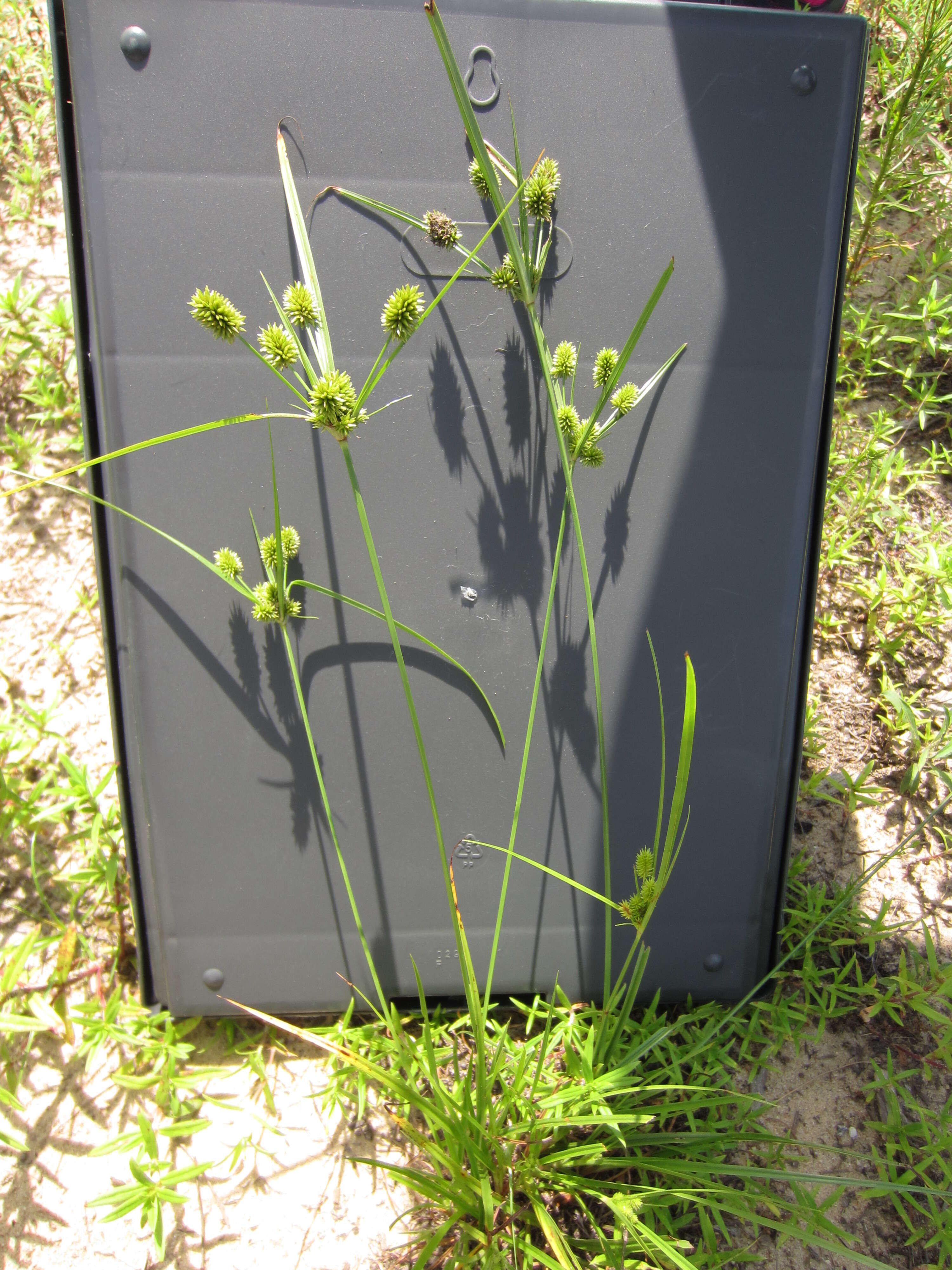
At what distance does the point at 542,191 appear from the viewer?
827mm

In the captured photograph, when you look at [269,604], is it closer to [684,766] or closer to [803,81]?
Answer: [684,766]

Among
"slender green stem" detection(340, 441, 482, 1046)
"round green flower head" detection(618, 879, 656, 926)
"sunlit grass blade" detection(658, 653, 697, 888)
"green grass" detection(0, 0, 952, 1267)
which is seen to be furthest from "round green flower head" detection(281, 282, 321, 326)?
"green grass" detection(0, 0, 952, 1267)

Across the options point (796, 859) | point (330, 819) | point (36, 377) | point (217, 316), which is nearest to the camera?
point (217, 316)

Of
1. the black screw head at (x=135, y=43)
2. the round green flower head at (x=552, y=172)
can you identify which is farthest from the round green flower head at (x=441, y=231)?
the black screw head at (x=135, y=43)

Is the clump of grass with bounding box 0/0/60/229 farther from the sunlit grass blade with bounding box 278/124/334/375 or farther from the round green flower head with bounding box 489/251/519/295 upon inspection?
the round green flower head with bounding box 489/251/519/295

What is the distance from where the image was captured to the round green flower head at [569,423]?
33.1 inches

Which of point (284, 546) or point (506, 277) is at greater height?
point (506, 277)

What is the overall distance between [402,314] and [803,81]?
23.4 inches

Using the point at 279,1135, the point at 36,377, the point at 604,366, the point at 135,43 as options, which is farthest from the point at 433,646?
the point at 36,377

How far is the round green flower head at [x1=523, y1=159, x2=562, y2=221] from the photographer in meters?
0.82

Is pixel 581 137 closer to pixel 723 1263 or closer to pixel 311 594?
pixel 311 594

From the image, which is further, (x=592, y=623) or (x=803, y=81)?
(x=803, y=81)

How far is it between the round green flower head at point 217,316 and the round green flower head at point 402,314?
137mm

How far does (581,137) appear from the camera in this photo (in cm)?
90
